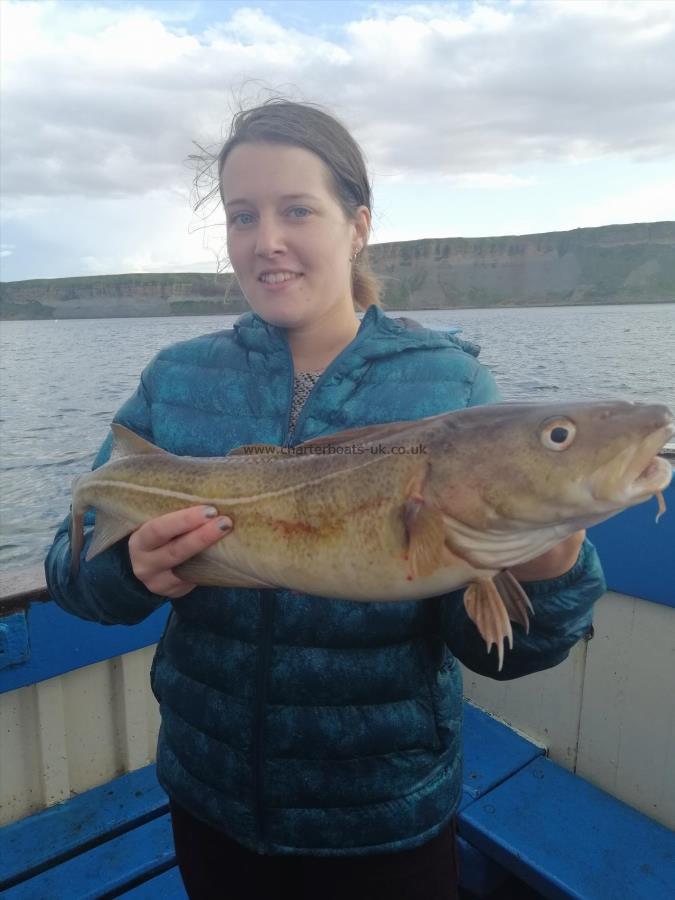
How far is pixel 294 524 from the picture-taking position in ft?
7.59

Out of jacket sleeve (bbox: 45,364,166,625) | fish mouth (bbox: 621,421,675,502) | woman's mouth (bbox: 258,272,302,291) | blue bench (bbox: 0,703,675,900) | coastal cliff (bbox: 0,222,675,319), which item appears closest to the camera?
fish mouth (bbox: 621,421,675,502)

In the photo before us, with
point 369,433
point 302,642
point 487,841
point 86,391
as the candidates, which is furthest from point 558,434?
point 86,391

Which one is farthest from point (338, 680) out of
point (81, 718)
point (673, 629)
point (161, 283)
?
point (161, 283)

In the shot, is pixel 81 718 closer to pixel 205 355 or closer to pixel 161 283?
pixel 205 355

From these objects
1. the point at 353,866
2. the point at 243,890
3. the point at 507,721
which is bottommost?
the point at 507,721

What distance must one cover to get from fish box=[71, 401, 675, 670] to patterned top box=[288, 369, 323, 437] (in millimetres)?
425

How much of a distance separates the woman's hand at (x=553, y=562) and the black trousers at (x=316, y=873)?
45.1 inches

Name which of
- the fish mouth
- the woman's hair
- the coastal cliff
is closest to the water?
the woman's hair

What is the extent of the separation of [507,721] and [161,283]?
522ft

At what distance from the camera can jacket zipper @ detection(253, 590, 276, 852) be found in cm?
251

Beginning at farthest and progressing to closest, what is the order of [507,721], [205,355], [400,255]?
[400,255]
[507,721]
[205,355]

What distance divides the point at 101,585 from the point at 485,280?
143 metres

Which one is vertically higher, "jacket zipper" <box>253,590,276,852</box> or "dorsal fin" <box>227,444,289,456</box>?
"dorsal fin" <box>227,444,289,456</box>

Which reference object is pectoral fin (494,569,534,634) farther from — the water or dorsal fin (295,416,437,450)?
the water
